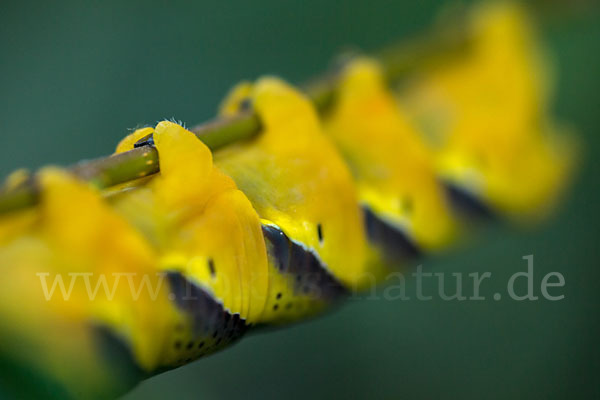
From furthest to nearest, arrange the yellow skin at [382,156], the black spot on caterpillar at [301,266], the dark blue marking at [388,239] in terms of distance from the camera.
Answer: the yellow skin at [382,156] → the dark blue marking at [388,239] → the black spot on caterpillar at [301,266]

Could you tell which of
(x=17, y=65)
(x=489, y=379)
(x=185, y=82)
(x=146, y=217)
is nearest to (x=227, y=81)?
(x=185, y=82)

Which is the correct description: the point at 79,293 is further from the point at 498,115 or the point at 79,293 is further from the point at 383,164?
the point at 498,115

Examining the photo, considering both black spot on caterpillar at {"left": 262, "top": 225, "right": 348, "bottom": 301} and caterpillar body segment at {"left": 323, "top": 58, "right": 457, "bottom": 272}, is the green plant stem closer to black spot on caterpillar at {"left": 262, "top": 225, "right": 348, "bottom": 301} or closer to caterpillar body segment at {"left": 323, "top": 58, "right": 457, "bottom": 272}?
caterpillar body segment at {"left": 323, "top": 58, "right": 457, "bottom": 272}

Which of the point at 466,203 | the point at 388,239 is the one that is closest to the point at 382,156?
the point at 388,239

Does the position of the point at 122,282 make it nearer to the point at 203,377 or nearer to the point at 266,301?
the point at 266,301

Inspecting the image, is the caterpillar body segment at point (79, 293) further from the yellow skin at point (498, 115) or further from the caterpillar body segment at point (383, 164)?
the yellow skin at point (498, 115)

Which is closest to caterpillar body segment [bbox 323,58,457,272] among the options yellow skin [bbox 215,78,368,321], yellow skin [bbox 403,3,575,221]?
yellow skin [bbox 215,78,368,321]

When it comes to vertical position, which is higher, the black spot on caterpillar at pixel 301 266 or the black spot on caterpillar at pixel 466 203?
the black spot on caterpillar at pixel 466 203

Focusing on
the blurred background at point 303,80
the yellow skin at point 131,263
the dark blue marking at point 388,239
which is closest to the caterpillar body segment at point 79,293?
the yellow skin at point 131,263
